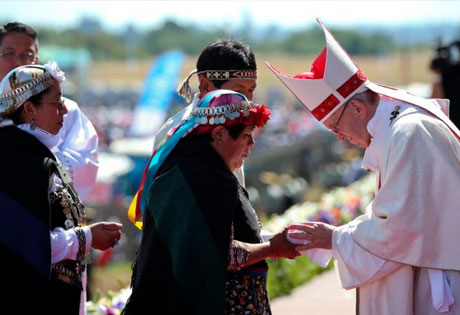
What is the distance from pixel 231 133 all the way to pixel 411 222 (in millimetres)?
873

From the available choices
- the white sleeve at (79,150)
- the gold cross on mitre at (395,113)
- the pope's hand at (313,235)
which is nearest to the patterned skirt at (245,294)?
the pope's hand at (313,235)

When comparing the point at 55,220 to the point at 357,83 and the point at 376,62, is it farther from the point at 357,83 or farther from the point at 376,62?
the point at 376,62

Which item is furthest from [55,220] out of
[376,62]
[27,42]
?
[376,62]

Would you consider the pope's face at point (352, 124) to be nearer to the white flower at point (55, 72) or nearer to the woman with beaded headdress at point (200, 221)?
the woman with beaded headdress at point (200, 221)

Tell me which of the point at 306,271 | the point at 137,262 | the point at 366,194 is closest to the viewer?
the point at 137,262

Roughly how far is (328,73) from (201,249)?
1201mm

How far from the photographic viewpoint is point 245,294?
3.53 m

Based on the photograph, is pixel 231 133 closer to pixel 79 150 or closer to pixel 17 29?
pixel 79 150

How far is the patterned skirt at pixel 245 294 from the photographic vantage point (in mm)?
3490

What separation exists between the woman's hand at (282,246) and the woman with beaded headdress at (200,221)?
0.13 m

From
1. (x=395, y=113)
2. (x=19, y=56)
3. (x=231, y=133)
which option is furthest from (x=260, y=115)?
(x=19, y=56)

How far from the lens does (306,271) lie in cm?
823

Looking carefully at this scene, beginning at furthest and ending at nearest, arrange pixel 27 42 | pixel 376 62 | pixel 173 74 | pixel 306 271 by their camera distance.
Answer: pixel 376 62
pixel 173 74
pixel 306 271
pixel 27 42

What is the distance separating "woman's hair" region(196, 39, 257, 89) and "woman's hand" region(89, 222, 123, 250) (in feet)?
2.99
